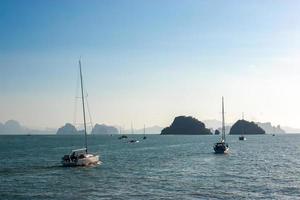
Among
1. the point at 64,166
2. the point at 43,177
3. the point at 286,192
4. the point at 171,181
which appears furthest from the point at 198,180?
the point at 64,166

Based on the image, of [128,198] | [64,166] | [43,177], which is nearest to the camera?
[128,198]

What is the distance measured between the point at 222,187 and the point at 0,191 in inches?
1147

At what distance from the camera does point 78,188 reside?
6344cm

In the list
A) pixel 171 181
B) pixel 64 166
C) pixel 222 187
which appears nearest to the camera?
pixel 222 187

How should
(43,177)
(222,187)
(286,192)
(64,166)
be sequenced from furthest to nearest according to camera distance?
1. (64,166)
2. (43,177)
3. (222,187)
4. (286,192)

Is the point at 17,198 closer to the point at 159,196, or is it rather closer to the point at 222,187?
the point at 159,196

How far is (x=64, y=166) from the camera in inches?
3622

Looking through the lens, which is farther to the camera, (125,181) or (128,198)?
(125,181)

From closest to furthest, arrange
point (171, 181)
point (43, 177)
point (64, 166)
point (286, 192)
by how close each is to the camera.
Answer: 1. point (286, 192)
2. point (171, 181)
3. point (43, 177)
4. point (64, 166)

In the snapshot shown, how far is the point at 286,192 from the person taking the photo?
193 feet

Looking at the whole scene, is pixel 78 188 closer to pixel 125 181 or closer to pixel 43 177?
pixel 125 181

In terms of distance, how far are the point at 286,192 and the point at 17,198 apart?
108ft

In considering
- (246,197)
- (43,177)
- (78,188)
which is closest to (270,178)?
(246,197)

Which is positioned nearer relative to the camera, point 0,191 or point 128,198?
point 128,198
